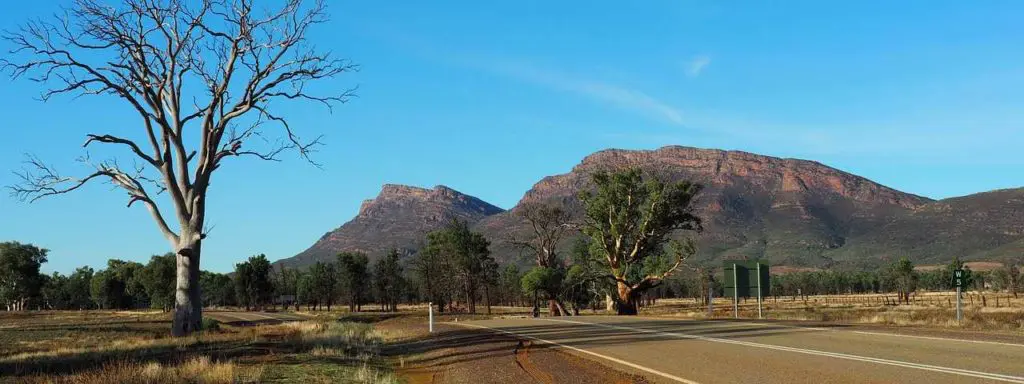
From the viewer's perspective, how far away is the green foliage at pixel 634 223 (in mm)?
43938

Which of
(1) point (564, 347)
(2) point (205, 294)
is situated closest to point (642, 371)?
(1) point (564, 347)

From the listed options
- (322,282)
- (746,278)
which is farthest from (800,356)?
(322,282)

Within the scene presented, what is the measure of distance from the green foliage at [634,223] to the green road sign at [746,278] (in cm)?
815

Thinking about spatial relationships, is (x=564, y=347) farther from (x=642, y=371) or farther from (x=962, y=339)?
(x=962, y=339)

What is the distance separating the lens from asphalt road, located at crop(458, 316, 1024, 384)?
10680mm

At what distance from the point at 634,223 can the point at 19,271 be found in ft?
354

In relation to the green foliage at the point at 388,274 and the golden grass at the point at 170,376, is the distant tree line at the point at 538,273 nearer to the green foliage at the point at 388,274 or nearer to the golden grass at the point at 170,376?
the green foliage at the point at 388,274

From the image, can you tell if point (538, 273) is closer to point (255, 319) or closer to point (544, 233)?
point (544, 233)

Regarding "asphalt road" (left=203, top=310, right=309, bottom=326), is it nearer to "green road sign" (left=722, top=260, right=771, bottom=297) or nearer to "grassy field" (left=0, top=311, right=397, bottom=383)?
"green road sign" (left=722, top=260, right=771, bottom=297)

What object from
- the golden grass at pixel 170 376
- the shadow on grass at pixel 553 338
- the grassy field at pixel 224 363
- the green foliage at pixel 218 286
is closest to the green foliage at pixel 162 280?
the green foliage at pixel 218 286

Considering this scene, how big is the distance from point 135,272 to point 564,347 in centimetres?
12510

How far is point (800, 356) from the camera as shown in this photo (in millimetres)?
13375

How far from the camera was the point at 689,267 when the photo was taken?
139 ft

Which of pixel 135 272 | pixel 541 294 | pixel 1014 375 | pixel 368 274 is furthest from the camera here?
pixel 135 272
